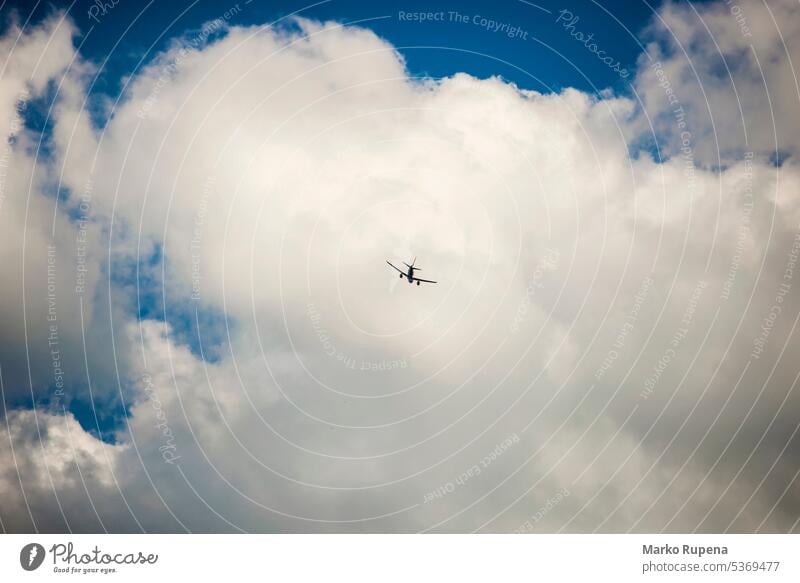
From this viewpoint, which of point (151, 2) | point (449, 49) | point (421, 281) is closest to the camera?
point (151, 2)

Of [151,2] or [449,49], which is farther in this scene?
[449,49]
